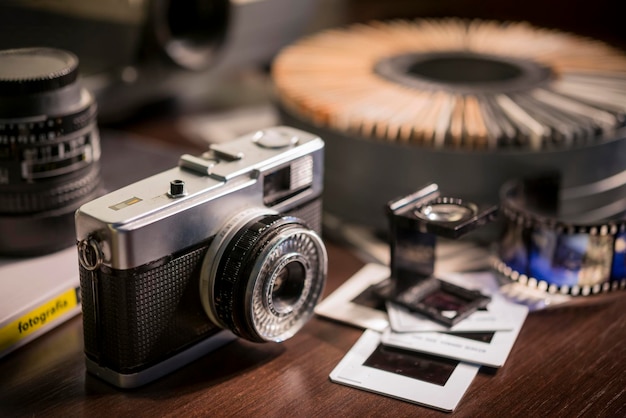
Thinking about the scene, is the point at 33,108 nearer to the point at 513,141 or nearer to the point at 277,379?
the point at 277,379

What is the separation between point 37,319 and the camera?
66 centimetres

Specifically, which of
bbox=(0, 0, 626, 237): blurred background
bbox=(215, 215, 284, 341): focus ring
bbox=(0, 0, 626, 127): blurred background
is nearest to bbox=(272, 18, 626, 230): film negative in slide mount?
bbox=(0, 0, 626, 237): blurred background

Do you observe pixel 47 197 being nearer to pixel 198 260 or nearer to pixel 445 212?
pixel 198 260

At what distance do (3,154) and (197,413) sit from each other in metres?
0.23

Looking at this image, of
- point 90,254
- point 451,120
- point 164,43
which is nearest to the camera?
point 90,254

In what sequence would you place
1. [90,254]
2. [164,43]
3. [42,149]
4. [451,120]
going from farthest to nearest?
[164,43] → [451,120] → [42,149] → [90,254]

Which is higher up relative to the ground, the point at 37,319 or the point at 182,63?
the point at 182,63

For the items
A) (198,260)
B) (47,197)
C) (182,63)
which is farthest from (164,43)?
(198,260)

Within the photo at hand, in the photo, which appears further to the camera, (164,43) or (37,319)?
(164,43)

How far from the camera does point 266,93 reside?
1176 mm

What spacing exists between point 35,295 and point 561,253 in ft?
1.28

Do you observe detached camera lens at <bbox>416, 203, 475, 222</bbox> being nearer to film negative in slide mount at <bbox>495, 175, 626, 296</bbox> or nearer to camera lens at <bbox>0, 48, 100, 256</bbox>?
film negative in slide mount at <bbox>495, 175, 626, 296</bbox>

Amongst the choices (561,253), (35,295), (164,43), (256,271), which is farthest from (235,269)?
(164,43)

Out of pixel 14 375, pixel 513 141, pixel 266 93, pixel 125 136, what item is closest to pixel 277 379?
pixel 14 375
